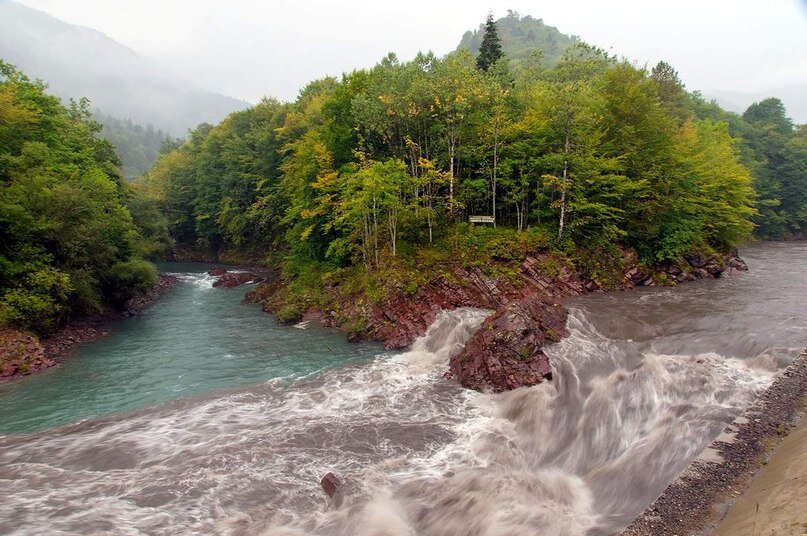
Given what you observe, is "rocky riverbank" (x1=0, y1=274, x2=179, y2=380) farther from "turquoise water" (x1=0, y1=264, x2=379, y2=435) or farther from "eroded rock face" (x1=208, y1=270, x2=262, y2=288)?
"eroded rock face" (x1=208, y1=270, x2=262, y2=288)

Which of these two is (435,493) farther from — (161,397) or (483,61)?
(483,61)

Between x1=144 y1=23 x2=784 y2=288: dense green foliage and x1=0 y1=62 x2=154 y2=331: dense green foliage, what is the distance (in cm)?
1301

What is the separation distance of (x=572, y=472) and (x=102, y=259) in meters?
31.3

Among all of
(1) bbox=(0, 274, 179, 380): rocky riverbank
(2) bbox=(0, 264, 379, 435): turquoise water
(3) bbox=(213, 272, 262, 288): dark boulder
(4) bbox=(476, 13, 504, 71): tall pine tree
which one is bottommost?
(2) bbox=(0, 264, 379, 435): turquoise water

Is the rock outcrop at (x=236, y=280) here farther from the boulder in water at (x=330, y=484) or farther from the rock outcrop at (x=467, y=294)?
the boulder in water at (x=330, y=484)

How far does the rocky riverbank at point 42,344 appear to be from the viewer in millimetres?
20797

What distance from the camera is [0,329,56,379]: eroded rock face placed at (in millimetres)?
20562

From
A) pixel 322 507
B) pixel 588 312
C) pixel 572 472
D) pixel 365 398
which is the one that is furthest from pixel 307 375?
pixel 588 312

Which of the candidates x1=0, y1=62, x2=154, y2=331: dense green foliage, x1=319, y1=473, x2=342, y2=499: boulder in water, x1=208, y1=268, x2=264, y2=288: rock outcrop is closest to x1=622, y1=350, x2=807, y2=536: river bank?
x1=319, y1=473, x2=342, y2=499: boulder in water

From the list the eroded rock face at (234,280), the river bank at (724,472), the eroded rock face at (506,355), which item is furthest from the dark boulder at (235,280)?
the river bank at (724,472)

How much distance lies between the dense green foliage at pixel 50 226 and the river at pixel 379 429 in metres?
4.12

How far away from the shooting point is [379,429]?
1530 cm

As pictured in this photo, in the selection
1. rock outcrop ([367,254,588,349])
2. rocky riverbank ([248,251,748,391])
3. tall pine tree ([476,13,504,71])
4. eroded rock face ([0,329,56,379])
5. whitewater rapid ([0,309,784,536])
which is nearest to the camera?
whitewater rapid ([0,309,784,536])

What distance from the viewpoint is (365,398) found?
57.9 feet
